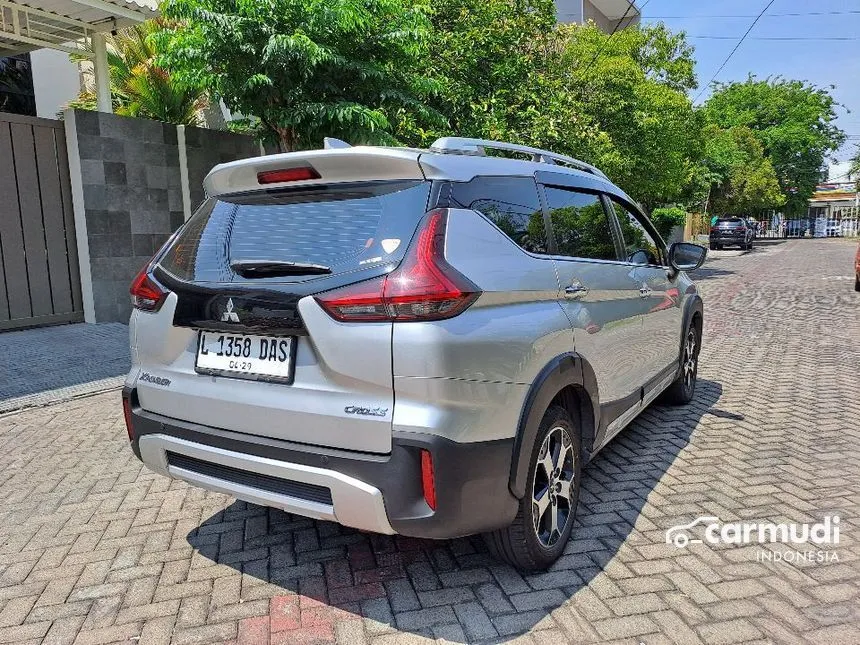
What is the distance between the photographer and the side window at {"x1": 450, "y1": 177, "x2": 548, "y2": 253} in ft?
8.55

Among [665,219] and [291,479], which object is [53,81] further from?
[665,219]

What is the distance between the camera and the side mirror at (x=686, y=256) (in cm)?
497

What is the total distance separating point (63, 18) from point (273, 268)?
8.35m

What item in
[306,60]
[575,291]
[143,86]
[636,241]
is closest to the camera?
[575,291]

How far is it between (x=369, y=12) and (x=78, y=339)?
5.06 metres

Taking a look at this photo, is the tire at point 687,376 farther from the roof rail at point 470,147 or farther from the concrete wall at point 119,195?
the concrete wall at point 119,195

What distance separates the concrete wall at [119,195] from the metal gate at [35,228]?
16cm

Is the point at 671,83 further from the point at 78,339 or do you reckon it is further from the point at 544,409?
the point at 544,409

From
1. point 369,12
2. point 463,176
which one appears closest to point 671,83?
point 369,12

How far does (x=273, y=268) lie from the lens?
2518 millimetres

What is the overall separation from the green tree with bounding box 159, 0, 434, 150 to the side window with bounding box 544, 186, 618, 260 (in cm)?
415

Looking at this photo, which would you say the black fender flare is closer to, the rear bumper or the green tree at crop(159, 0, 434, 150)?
the rear bumper

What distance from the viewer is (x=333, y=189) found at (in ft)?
8.58

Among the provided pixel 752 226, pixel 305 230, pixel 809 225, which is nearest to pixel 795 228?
pixel 809 225
